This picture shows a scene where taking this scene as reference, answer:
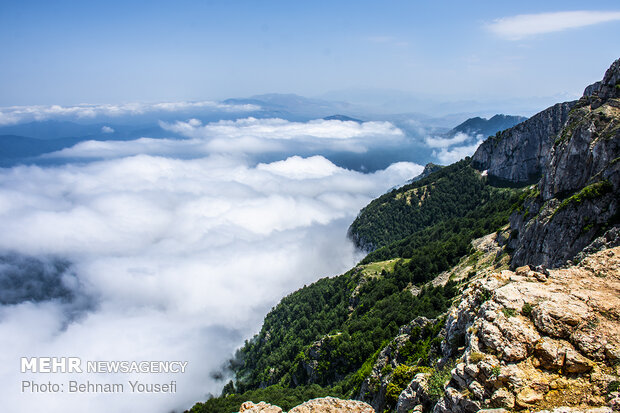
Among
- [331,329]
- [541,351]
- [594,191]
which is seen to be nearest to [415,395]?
[541,351]

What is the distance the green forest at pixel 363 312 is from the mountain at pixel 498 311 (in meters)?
0.44

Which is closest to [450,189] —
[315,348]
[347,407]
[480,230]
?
[480,230]

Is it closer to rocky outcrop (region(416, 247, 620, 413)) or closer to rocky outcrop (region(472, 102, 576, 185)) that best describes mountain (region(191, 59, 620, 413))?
rocky outcrop (region(416, 247, 620, 413))

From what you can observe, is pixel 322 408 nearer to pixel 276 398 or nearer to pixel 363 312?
pixel 276 398

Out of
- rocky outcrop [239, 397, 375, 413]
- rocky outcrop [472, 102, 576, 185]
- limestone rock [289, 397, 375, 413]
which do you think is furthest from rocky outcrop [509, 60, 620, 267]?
rocky outcrop [472, 102, 576, 185]

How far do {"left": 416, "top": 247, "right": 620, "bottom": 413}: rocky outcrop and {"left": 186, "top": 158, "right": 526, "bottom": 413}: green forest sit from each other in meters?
12.2

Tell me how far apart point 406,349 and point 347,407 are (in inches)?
724

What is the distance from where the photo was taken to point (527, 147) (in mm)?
148250

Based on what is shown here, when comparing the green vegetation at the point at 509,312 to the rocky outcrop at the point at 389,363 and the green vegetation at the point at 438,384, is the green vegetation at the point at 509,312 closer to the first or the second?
the green vegetation at the point at 438,384

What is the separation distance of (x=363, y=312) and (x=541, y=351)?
83.5m

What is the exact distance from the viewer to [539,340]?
1521cm

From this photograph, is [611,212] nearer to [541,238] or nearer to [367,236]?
[541,238]

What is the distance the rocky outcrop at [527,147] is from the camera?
139125 millimetres

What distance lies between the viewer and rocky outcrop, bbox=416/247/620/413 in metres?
13.6
